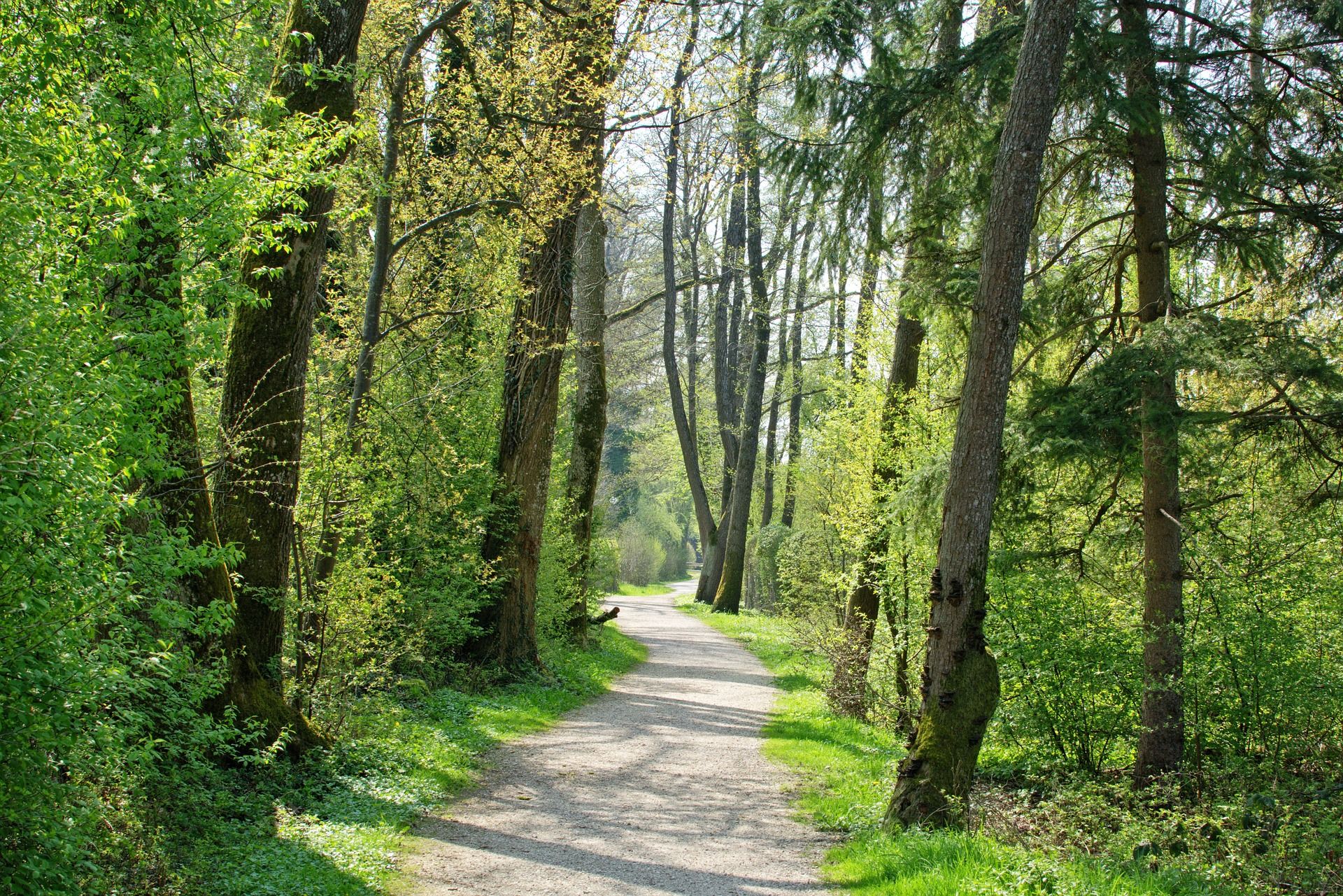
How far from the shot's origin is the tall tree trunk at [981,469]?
21.5 ft

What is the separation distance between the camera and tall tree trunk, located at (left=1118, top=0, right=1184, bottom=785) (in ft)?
24.6

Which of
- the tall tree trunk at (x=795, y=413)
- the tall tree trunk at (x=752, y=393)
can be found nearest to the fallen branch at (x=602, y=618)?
the tall tree trunk at (x=752, y=393)

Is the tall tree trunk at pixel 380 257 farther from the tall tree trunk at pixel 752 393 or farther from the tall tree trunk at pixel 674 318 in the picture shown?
the tall tree trunk at pixel 752 393

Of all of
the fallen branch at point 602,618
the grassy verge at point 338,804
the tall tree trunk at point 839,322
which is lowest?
the grassy verge at point 338,804

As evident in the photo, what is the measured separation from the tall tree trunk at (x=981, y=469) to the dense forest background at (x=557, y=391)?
0.03 m

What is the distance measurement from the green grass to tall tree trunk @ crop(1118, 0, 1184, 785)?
3344cm

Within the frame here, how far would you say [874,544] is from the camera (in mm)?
11273

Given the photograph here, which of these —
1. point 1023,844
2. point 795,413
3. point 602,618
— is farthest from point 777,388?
point 1023,844

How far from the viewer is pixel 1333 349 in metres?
6.97

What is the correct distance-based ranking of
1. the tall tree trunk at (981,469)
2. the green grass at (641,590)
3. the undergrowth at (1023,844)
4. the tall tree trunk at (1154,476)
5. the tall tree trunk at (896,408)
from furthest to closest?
the green grass at (641,590) → the tall tree trunk at (896,408) → the tall tree trunk at (1154,476) → the tall tree trunk at (981,469) → the undergrowth at (1023,844)

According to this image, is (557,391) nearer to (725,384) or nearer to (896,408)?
(896,408)

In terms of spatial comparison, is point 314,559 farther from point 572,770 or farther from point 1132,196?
point 1132,196

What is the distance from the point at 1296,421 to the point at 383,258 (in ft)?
26.3

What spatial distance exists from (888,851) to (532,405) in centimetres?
802
